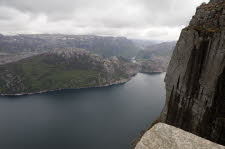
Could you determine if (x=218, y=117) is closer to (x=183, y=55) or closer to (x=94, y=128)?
(x=183, y=55)

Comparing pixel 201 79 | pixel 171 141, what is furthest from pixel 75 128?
pixel 171 141

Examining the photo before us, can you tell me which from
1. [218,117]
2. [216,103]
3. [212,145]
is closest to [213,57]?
[216,103]

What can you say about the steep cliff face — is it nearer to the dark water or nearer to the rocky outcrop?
the rocky outcrop

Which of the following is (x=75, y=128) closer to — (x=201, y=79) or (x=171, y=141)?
(x=201, y=79)

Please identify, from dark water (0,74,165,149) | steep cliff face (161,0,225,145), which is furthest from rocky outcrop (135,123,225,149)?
dark water (0,74,165,149)

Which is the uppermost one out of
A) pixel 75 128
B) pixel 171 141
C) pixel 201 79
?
pixel 201 79

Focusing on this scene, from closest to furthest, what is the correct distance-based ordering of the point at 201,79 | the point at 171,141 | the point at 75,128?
the point at 171,141
the point at 201,79
the point at 75,128

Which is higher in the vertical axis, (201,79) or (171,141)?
(201,79)

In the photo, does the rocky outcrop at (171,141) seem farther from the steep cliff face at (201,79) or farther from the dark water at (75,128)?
the dark water at (75,128)
